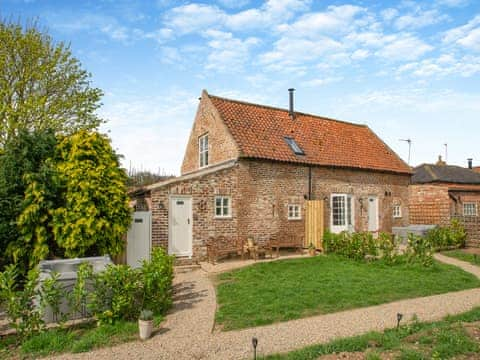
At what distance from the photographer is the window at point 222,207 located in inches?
534

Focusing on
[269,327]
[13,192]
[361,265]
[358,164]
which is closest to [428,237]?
[358,164]

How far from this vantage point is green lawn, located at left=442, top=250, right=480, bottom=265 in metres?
13.8

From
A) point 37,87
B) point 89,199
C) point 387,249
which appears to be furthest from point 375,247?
point 37,87

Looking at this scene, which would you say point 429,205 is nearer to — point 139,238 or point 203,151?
point 203,151

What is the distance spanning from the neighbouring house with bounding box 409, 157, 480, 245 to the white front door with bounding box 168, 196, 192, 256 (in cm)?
1444

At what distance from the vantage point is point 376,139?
21938 mm

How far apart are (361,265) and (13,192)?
11.5 metres

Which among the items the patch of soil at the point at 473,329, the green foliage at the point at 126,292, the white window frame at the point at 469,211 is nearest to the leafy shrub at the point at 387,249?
the patch of soil at the point at 473,329

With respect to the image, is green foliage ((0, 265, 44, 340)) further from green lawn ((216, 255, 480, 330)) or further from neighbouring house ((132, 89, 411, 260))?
neighbouring house ((132, 89, 411, 260))

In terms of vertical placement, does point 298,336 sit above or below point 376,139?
below

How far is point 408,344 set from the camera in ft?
17.9

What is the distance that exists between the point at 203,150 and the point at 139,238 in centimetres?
746

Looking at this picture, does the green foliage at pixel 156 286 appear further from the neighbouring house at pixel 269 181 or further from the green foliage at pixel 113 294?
the neighbouring house at pixel 269 181

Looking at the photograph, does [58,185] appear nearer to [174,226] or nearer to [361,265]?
[174,226]
